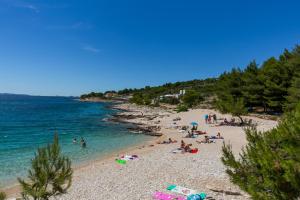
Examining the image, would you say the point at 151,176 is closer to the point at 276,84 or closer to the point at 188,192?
the point at 188,192

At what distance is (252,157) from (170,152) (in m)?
17.3

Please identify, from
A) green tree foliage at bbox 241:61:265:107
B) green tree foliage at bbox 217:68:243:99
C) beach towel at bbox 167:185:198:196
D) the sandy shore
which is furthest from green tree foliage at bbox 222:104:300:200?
green tree foliage at bbox 217:68:243:99

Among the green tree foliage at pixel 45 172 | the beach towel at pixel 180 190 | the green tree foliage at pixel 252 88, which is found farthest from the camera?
the green tree foliage at pixel 252 88

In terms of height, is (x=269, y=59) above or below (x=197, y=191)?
above

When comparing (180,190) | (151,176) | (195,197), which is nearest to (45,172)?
(195,197)

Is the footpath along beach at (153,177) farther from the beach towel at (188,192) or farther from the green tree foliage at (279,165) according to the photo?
the green tree foliage at (279,165)

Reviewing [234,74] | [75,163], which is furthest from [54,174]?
[234,74]

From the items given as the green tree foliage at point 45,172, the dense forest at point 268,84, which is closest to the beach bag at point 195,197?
the green tree foliage at point 45,172

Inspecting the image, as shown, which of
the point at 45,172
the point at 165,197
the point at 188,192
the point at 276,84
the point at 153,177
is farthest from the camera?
the point at 276,84

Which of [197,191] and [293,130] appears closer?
[293,130]

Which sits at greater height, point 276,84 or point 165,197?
point 276,84

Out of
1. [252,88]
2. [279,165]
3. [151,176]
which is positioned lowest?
[151,176]

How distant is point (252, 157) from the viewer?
8312 mm

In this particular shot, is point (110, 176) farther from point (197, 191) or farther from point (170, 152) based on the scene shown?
point (170, 152)
